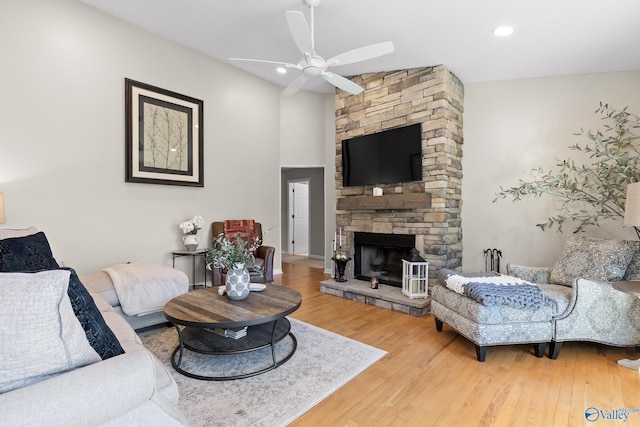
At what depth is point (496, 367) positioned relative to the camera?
2.37m

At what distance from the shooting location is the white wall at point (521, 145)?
3691 millimetres

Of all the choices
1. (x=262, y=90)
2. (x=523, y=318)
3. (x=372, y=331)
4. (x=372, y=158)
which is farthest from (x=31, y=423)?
(x=262, y=90)

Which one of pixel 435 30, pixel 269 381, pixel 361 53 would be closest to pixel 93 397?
pixel 269 381

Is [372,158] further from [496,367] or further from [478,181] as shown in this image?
[496,367]

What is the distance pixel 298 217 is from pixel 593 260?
6297mm

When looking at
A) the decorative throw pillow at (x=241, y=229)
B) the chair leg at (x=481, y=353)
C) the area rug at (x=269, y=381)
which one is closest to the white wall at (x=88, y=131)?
the decorative throw pillow at (x=241, y=229)

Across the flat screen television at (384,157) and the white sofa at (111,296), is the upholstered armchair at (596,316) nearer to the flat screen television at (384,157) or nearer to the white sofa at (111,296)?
the flat screen television at (384,157)

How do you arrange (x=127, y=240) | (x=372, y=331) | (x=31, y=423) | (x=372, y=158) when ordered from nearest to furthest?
(x=31, y=423) < (x=372, y=331) < (x=127, y=240) < (x=372, y=158)

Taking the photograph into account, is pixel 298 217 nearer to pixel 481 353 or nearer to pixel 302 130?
pixel 302 130

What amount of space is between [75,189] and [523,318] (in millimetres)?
4302

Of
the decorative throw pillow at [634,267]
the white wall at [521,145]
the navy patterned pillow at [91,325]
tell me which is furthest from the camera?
the white wall at [521,145]

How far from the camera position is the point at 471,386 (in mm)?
2113

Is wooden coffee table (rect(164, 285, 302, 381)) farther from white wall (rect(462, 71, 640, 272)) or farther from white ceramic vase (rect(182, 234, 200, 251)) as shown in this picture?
white wall (rect(462, 71, 640, 272))

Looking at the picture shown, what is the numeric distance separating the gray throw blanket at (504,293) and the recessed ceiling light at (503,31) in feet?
7.83
